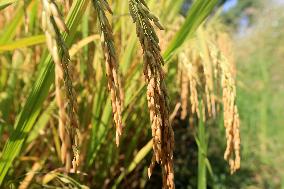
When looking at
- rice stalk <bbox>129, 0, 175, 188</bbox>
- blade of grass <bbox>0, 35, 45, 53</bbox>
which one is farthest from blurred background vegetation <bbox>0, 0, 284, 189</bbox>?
rice stalk <bbox>129, 0, 175, 188</bbox>

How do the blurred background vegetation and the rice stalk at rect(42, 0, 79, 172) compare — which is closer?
the rice stalk at rect(42, 0, 79, 172)

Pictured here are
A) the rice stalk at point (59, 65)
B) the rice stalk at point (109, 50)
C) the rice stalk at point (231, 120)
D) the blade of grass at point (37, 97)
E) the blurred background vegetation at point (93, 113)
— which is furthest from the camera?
the blurred background vegetation at point (93, 113)

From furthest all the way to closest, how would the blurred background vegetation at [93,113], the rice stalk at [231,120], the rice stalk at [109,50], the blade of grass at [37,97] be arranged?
the blurred background vegetation at [93,113] < the rice stalk at [231,120] < the blade of grass at [37,97] < the rice stalk at [109,50]

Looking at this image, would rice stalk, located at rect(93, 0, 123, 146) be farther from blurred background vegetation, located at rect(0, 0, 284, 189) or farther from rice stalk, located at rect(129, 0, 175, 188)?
blurred background vegetation, located at rect(0, 0, 284, 189)

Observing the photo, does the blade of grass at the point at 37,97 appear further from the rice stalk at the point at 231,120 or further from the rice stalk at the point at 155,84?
the rice stalk at the point at 231,120

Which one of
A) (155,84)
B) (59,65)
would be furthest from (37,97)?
(59,65)

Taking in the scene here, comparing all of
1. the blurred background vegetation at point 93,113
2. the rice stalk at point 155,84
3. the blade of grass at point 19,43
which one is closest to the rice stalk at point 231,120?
the blurred background vegetation at point 93,113

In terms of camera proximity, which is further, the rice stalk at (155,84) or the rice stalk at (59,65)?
the rice stalk at (155,84)

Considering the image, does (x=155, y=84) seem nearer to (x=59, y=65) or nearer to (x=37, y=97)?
(x=59, y=65)

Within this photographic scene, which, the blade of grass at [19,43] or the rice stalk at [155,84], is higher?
the blade of grass at [19,43]
